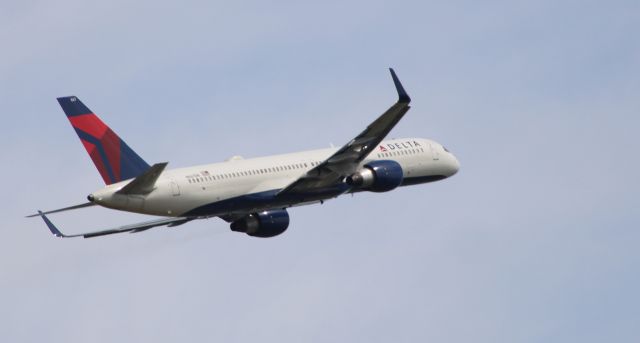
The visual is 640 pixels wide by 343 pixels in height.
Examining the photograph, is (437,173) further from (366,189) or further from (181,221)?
(181,221)

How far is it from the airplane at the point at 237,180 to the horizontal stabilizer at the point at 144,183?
48mm

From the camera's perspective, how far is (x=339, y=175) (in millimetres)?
95000

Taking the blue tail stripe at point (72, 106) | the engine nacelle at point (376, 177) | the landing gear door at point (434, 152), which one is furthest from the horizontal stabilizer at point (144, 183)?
the landing gear door at point (434, 152)

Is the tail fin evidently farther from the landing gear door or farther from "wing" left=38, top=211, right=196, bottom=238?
the landing gear door

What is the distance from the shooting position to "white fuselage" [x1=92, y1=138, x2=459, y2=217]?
9100cm

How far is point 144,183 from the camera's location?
9000 cm

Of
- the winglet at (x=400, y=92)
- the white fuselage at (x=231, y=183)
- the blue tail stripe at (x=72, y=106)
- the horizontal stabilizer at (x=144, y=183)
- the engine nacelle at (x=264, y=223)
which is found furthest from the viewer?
the engine nacelle at (x=264, y=223)

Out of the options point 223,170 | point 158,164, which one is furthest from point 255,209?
point 158,164

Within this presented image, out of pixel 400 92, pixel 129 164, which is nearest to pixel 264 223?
pixel 129 164

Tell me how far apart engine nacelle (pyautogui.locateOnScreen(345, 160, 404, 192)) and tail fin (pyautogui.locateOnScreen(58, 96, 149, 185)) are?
1093cm

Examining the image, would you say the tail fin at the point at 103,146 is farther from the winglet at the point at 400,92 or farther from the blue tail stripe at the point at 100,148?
the winglet at the point at 400,92

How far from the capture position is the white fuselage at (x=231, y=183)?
91000 mm

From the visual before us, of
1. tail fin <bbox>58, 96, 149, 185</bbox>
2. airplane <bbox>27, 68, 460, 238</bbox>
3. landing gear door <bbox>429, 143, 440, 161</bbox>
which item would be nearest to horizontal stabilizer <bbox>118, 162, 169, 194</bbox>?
airplane <bbox>27, 68, 460, 238</bbox>

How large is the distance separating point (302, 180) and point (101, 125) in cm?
1081
